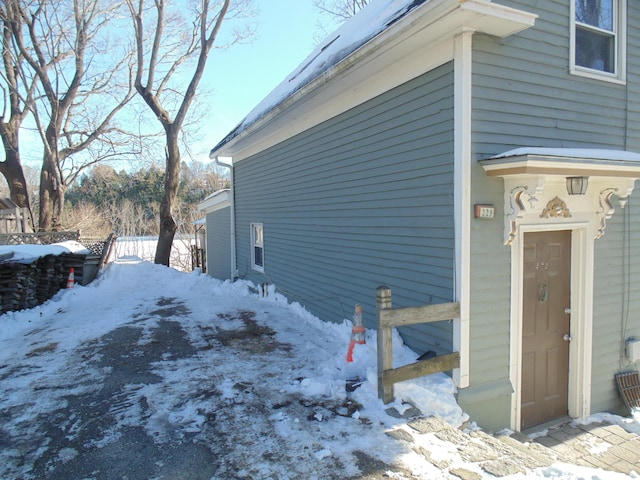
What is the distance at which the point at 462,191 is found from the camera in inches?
164

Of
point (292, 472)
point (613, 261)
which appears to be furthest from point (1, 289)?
point (613, 261)

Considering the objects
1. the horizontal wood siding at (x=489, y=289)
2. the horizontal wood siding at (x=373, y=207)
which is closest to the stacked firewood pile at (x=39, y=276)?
the horizontal wood siding at (x=373, y=207)

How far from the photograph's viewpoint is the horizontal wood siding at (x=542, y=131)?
14.1 ft

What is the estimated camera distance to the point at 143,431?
3.65m

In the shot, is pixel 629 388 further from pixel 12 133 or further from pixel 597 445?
pixel 12 133

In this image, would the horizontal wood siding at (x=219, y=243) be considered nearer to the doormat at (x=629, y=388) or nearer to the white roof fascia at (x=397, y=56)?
the white roof fascia at (x=397, y=56)

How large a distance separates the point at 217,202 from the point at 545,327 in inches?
447

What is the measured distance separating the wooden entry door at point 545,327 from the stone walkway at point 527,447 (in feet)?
0.95

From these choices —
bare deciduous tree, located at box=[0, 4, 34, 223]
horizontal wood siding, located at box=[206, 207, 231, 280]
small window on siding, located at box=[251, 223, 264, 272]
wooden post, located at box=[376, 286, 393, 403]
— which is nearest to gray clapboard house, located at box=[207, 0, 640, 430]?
wooden post, located at box=[376, 286, 393, 403]

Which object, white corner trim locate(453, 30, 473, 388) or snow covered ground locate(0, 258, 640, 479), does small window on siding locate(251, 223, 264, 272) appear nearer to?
snow covered ground locate(0, 258, 640, 479)

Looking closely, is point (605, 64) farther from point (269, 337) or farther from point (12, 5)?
point (12, 5)

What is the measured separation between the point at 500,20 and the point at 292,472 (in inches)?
168

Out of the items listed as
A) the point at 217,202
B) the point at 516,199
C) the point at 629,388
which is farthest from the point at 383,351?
the point at 217,202

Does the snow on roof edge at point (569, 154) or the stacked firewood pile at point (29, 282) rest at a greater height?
the snow on roof edge at point (569, 154)
